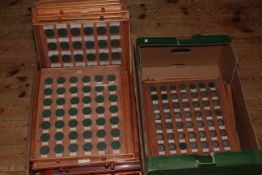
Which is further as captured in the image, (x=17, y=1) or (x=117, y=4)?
(x=17, y=1)

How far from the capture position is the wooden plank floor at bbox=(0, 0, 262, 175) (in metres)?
1.76

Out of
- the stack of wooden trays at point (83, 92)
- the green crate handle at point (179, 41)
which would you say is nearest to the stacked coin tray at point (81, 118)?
the stack of wooden trays at point (83, 92)

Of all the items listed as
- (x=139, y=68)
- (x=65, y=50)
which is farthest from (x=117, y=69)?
(x=65, y=50)

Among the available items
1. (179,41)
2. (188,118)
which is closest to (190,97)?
(188,118)

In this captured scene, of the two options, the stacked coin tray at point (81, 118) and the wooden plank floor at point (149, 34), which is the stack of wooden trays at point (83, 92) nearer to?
the stacked coin tray at point (81, 118)

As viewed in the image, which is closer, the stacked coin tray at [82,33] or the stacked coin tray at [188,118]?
the stacked coin tray at [82,33]

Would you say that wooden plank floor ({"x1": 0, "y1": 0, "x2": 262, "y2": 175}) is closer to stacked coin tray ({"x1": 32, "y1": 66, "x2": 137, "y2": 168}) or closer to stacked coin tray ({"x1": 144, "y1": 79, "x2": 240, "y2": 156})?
stacked coin tray ({"x1": 144, "y1": 79, "x2": 240, "y2": 156})

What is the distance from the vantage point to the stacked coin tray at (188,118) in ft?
5.05

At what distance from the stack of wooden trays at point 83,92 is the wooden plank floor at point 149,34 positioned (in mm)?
391

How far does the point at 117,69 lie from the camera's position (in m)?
1.50

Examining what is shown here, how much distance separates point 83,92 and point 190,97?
52 centimetres

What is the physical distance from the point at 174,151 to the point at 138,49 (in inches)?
18.3

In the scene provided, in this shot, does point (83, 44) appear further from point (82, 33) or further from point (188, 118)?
point (188, 118)

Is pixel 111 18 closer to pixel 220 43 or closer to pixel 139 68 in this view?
pixel 139 68
